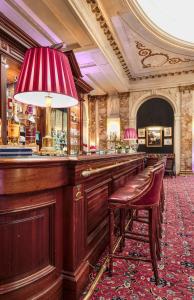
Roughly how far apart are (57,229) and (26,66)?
1159 millimetres

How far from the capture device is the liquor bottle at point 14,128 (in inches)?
120

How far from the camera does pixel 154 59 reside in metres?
8.31

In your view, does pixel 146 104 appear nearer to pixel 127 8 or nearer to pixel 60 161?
pixel 127 8

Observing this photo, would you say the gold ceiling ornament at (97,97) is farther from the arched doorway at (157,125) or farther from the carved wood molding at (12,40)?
the carved wood molding at (12,40)

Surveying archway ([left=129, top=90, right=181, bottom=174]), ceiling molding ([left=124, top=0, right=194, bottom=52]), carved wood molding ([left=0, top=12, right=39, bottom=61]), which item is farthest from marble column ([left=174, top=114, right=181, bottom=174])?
carved wood molding ([left=0, top=12, right=39, bottom=61])

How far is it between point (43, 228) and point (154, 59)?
848 centimetres

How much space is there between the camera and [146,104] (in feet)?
33.5

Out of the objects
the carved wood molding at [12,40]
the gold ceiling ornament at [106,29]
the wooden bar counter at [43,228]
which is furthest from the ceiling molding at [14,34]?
the gold ceiling ornament at [106,29]

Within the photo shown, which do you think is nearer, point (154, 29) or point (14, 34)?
point (14, 34)

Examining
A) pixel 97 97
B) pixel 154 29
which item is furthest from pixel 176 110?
pixel 154 29

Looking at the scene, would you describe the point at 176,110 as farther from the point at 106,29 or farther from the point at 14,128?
the point at 14,128

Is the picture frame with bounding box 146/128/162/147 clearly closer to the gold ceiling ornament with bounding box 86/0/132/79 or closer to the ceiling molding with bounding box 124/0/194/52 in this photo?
the gold ceiling ornament with bounding box 86/0/132/79

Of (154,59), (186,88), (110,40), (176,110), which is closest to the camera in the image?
(110,40)

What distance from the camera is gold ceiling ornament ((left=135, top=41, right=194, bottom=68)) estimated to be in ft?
24.9
